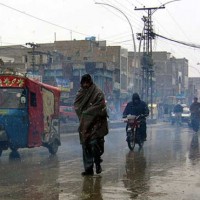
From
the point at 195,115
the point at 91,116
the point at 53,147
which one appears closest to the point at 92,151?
the point at 91,116

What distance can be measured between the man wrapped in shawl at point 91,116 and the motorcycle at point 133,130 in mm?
5718

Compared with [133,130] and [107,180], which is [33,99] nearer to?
[133,130]

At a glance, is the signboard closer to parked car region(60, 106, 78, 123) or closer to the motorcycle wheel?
the motorcycle wheel

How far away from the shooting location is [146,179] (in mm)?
7125

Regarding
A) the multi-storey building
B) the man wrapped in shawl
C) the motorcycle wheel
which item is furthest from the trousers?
the multi-storey building

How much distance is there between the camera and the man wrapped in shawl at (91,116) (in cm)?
727

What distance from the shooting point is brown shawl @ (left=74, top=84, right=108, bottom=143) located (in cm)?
726

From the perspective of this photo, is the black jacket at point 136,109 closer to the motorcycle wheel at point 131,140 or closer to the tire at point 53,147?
the motorcycle wheel at point 131,140

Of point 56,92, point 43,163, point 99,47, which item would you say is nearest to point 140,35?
point 99,47

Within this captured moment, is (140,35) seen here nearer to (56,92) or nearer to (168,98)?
(56,92)

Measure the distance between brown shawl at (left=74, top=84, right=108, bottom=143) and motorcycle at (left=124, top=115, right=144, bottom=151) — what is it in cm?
579

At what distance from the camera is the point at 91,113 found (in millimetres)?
7238

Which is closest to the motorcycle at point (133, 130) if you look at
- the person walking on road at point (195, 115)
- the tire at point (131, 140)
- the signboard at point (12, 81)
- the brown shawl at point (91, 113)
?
the tire at point (131, 140)

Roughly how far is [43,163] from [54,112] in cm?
313
